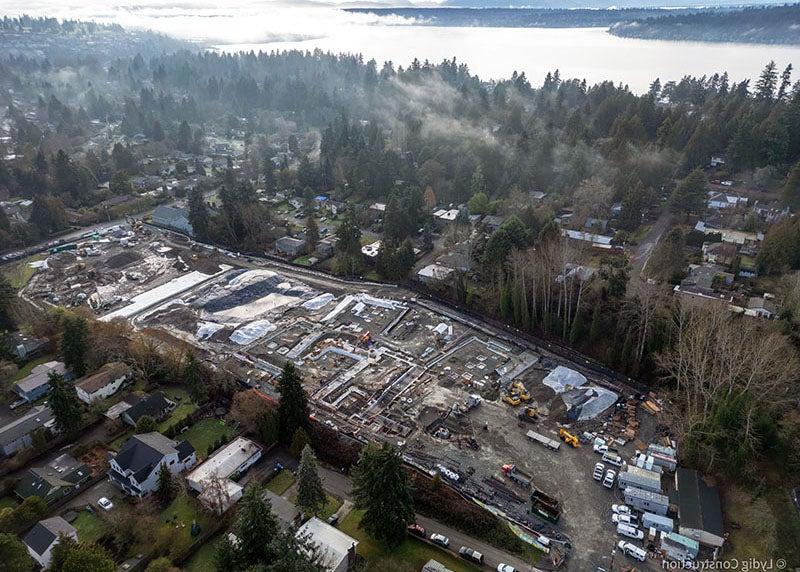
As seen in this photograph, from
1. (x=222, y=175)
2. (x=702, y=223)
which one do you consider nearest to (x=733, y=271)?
(x=702, y=223)

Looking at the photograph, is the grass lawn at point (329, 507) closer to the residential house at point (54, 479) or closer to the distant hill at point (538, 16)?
the residential house at point (54, 479)

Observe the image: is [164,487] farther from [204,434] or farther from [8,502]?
[8,502]

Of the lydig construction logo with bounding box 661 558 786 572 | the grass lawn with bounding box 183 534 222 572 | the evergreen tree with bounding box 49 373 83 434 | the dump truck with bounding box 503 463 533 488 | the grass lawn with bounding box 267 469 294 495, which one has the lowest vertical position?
the lydig construction logo with bounding box 661 558 786 572

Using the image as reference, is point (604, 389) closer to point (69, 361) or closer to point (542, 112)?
point (69, 361)

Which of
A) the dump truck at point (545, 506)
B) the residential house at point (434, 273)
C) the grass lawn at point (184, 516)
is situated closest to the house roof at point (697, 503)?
the dump truck at point (545, 506)

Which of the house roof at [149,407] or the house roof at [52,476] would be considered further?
the house roof at [149,407]

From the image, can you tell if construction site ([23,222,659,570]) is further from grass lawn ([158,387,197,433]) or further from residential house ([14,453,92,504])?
residential house ([14,453,92,504])

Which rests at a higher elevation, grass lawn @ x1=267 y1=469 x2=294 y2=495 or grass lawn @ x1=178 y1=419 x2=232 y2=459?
grass lawn @ x1=178 y1=419 x2=232 y2=459

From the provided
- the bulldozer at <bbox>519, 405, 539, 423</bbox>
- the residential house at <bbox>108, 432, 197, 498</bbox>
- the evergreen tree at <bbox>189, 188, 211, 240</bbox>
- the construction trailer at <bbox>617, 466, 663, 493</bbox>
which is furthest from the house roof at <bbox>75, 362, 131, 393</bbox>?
the construction trailer at <bbox>617, 466, 663, 493</bbox>
